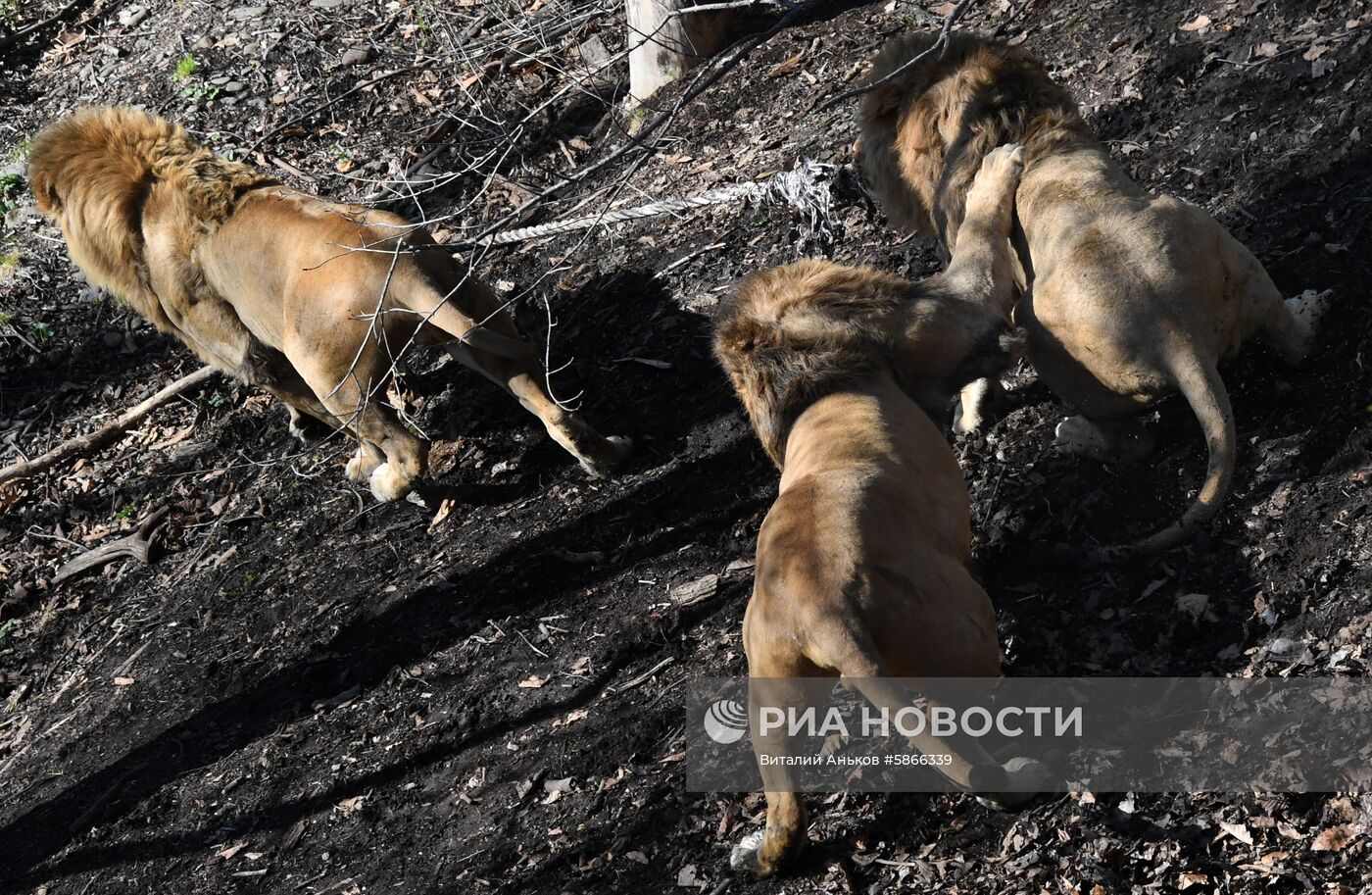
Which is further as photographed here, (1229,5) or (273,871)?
(1229,5)

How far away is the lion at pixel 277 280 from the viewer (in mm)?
6426

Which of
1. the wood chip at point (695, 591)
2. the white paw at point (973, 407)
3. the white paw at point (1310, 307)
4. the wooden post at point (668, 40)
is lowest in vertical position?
the wood chip at point (695, 591)

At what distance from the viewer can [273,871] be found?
5.37 m

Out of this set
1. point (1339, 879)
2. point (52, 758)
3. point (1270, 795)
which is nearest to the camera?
point (1339, 879)

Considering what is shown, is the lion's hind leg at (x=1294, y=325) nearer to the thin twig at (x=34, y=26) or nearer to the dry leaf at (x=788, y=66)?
the dry leaf at (x=788, y=66)

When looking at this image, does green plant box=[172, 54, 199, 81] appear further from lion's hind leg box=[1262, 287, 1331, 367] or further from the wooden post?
lion's hind leg box=[1262, 287, 1331, 367]

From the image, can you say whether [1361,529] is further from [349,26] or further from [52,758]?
[349,26]

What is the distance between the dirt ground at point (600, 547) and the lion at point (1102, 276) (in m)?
0.28

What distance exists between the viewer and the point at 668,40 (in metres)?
8.73

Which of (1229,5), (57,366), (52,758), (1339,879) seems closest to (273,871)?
(52,758)

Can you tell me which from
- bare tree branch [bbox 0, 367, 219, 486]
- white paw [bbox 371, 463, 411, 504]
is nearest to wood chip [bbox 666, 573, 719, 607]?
white paw [bbox 371, 463, 411, 504]

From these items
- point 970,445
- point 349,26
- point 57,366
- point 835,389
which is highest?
point 349,26

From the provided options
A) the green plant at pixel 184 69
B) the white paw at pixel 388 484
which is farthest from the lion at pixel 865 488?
the green plant at pixel 184 69

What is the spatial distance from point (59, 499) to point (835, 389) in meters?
6.88
